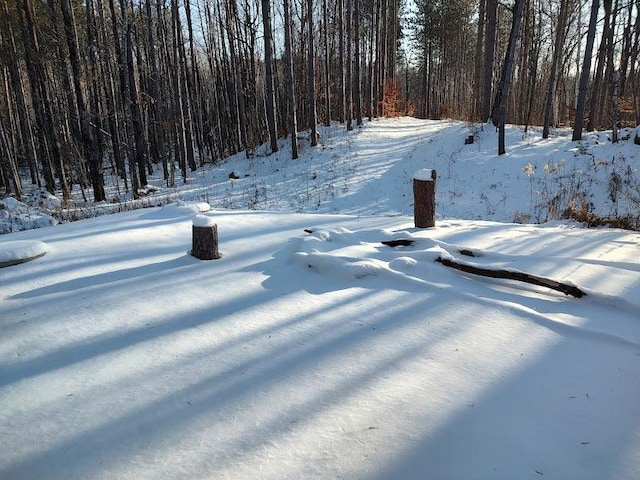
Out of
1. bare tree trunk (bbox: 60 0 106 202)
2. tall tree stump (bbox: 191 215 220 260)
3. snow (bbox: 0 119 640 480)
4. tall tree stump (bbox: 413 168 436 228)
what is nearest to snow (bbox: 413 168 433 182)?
tall tree stump (bbox: 413 168 436 228)

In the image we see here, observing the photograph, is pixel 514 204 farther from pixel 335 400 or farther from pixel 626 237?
pixel 335 400

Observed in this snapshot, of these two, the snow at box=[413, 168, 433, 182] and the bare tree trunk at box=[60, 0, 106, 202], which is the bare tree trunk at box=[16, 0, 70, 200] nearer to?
the bare tree trunk at box=[60, 0, 106, 202]

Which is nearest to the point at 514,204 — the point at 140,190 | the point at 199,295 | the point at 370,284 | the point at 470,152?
the point at 470,152

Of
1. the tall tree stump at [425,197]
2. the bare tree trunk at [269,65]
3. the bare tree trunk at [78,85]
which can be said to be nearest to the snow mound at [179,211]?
the tall tree stump at [425,197]

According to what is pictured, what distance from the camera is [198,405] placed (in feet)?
6.72

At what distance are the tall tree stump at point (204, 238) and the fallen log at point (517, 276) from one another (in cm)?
232

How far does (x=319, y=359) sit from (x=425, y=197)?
10.8 ft

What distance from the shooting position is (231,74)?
2327cm

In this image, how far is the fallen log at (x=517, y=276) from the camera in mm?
3209

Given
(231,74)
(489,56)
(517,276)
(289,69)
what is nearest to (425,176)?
(517,276)

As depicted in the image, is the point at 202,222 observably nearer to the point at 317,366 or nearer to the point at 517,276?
the point at 317,366

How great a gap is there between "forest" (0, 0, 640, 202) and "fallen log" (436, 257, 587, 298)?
11.0 meters

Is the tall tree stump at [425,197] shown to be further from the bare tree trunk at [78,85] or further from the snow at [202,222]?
the bare tree trunk at [78,85]

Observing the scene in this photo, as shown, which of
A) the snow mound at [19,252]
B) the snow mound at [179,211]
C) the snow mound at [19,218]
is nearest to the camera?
the snow mound at [19,252]
